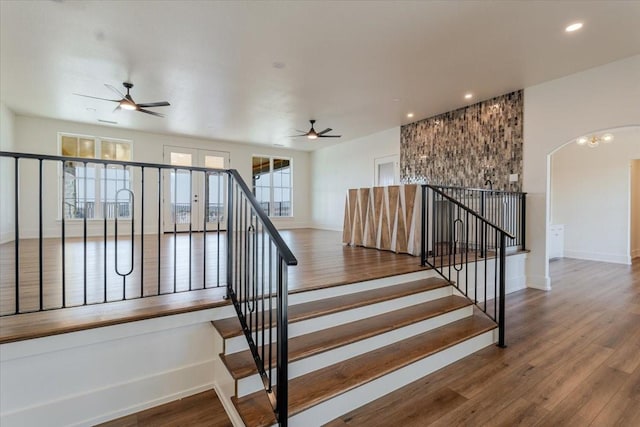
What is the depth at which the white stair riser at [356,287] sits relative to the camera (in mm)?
2553

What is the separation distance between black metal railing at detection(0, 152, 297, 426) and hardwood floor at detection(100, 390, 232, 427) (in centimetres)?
41

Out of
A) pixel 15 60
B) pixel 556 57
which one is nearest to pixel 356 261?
pixel 556 57

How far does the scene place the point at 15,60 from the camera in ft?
13.4

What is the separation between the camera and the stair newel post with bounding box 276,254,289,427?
4.98 feet

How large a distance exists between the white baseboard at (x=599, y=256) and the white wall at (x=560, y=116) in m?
3.33

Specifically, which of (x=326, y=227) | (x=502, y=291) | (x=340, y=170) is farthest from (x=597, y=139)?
(x=326, y=227)

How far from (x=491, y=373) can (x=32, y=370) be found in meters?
2.95

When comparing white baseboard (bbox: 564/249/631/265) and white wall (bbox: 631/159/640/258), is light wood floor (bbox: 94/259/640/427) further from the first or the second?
white wall (bbox: 631/159/640/258)

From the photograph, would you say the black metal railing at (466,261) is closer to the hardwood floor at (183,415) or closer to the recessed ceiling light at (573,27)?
the recessed ceiling light at (573,27)

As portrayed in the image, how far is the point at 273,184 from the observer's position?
10023 millimetres

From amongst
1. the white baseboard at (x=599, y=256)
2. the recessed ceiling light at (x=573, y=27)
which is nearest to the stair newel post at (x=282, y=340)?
the recessed ceiling light at (x=573, y=27)

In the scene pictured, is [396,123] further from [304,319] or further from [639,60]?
[304,319]

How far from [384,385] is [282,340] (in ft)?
3.23

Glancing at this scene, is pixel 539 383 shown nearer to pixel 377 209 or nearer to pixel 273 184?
pixel 377 209
